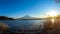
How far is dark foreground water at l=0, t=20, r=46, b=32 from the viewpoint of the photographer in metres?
2.33

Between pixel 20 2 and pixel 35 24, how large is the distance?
69cm

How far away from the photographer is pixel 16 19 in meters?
2.34

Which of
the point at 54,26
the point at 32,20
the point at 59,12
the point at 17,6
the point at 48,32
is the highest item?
the point at 17,6

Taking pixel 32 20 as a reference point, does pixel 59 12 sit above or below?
above

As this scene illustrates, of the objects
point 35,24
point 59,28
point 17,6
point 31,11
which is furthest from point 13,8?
point 59,28

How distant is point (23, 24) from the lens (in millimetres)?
2455

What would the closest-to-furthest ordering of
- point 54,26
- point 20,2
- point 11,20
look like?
point 11,20 → point 20,2 → point 54,26

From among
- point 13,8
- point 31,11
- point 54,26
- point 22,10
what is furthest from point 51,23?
point 13,8

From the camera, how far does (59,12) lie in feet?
7.66

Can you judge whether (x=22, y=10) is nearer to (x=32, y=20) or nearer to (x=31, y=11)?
(x=31, y=11)

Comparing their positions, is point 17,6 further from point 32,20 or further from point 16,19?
point 32,20

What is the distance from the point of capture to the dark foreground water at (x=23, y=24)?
7.63ft

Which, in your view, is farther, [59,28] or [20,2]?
[59,28]

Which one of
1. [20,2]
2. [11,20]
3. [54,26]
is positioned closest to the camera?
[11,20]
